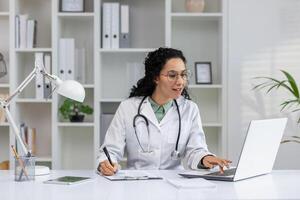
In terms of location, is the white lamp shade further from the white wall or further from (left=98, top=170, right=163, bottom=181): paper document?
the white wall

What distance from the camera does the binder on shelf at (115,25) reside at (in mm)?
4039

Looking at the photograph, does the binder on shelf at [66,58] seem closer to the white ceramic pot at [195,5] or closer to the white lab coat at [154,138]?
the white ceramic pot at [195,5]

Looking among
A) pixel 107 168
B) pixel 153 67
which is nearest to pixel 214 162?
pixel 107 168

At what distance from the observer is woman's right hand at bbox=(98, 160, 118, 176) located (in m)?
2.48

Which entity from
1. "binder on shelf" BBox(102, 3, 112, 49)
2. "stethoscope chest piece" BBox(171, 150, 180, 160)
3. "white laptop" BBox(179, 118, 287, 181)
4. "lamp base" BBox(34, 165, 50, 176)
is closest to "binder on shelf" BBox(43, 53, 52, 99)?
"binder on shelf" BBox(102, 3, 112, 49)

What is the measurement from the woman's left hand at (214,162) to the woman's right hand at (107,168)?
1.50ft

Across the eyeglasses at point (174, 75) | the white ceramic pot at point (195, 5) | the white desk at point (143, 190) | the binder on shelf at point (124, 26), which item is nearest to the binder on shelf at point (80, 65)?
the binder on shelf at point (124, 26)

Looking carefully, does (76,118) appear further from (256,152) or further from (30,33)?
(256,152)

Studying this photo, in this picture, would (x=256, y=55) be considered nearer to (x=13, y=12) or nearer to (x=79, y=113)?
(x=79, y=113)

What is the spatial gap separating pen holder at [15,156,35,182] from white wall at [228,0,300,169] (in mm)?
1984

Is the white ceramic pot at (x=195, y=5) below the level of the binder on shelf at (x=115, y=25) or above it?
above

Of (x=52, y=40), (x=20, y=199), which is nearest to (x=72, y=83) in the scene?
(x=20, y=199)

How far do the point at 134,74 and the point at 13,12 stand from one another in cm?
103

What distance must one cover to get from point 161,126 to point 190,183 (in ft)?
2.70
